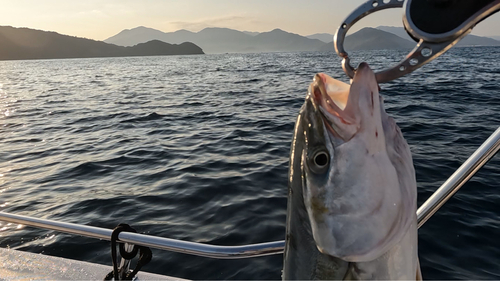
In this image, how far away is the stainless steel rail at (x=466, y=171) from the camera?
163 centimetres

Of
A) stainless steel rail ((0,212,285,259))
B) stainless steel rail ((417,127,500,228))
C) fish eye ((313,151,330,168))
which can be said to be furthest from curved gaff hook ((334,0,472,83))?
stainless steel rail ((0,212,285,259))

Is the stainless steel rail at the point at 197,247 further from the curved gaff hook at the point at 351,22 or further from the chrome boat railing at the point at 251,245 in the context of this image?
the curved gaff hook at the point at 351,22

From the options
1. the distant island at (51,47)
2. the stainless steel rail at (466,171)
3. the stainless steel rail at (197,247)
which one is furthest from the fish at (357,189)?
the distant island at (51,47)

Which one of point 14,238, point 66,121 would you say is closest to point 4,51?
point 66,121

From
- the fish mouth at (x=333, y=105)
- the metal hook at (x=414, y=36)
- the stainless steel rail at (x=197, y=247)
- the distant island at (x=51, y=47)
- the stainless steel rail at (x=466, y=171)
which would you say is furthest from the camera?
the distant island at (x=51, y=47)

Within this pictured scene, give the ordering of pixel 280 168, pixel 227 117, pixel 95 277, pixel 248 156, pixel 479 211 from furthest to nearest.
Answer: pixel 227 117 → pixel 248 156 → pixel 280 168 → pixel 479 211 → pixel 95 277

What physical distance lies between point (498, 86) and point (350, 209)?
60.7ft

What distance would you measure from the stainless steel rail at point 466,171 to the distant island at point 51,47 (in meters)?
189

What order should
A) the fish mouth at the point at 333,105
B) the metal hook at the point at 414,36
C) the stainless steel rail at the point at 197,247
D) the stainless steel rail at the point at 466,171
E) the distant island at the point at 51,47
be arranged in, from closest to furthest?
the metal hook at the point at 414,36 → the fish mouth at the point at 333,105 → the stainless steel rail at the point at 466,171 → the stainless steel rail at the point at 197,247 → the distant island at the point at 51,47

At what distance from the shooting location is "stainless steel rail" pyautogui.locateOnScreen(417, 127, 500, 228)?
163cm

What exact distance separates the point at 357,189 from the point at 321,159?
0.16m

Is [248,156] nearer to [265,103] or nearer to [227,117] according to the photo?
[227,117]

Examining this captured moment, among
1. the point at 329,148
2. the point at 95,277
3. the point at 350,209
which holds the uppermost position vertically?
the point at 329,148

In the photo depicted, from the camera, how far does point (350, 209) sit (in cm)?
125
